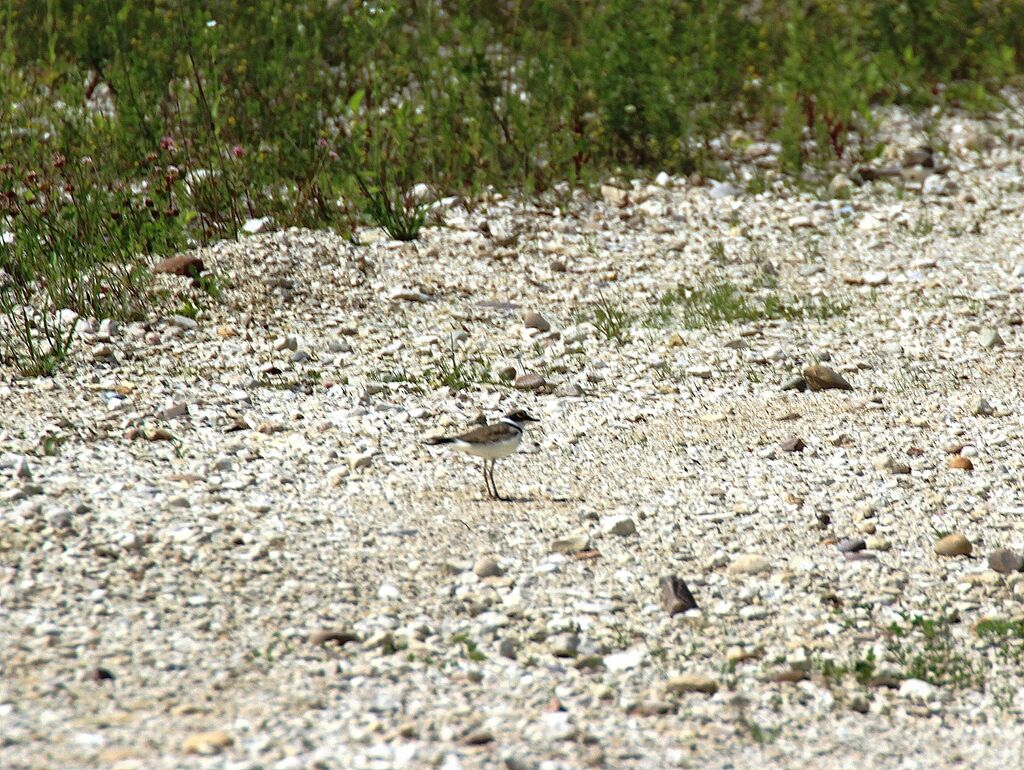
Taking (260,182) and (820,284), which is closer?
(820,284)

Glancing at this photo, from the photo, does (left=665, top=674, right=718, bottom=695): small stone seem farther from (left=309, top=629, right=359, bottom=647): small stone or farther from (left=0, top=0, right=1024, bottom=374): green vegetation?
(left=0, top=0, right=1024, bottom=374): green vegetation

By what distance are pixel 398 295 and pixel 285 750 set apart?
5035 millimetres

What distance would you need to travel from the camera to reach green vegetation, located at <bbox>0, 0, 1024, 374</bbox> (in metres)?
8.63

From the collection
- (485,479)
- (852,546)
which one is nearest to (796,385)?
(852,546)

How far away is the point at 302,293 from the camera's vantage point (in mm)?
8195

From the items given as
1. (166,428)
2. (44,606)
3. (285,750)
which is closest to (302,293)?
(166,428)

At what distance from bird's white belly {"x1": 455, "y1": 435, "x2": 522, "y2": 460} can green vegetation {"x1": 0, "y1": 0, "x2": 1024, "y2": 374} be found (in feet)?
10.5

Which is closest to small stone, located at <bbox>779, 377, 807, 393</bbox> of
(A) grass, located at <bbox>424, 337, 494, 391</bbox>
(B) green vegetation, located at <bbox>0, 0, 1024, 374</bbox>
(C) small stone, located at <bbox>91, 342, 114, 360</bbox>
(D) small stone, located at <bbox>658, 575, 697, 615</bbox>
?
(A) grass, located at <bbox>424, 337, 494, 391</bbox>

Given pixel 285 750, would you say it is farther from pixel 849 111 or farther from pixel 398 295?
pixel 849 111

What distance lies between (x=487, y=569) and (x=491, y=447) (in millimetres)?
764

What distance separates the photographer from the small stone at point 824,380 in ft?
22.3

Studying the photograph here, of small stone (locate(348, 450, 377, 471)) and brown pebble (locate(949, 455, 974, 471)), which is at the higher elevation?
small stone (locate(348, 450, 377, 471))

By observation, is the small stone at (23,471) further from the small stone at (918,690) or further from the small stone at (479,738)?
the small stone at (918,690)

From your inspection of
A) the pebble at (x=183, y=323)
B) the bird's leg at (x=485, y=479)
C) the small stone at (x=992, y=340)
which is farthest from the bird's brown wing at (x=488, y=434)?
the small stone at (x=992, y=340)
